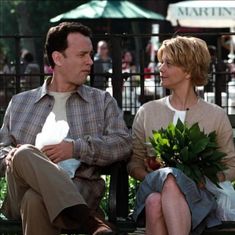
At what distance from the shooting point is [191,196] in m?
5.21

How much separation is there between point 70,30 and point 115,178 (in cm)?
96

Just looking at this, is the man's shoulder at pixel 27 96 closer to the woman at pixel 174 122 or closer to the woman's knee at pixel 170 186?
the woman at pixel 174 122

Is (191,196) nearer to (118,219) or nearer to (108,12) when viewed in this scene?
(118,219)

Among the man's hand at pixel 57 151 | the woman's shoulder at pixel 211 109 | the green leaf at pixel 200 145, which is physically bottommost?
the man's hand at pixel 57 151

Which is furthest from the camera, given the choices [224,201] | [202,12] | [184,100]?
[202,12]

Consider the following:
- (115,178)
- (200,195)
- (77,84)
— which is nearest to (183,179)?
(200,195)

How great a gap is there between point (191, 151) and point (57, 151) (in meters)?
0.77

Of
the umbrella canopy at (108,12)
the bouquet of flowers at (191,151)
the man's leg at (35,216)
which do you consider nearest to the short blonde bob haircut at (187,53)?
the bouquet of flowers at (191,151)

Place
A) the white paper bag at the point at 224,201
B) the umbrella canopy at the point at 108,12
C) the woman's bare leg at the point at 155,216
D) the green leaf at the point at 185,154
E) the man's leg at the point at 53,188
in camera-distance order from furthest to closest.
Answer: the umbrella canopy at the point at 108,12, the white paper bag at the point at 224,201, the green leaf at the point at 185,154, the woman's bare leg at the point at 155,216, the man's leg at the point at 53,188

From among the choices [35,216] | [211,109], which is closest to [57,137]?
[35,216]

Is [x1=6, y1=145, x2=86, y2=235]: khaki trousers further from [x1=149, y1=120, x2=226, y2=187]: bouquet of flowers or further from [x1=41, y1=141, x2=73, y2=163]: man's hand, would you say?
[x1=149, y1=120, x2=226, y2=187]: bouquet of flowers

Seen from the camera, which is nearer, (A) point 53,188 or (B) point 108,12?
(A) point 53,188

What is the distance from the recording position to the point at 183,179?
520 centimetres

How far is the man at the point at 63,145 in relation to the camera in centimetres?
509
